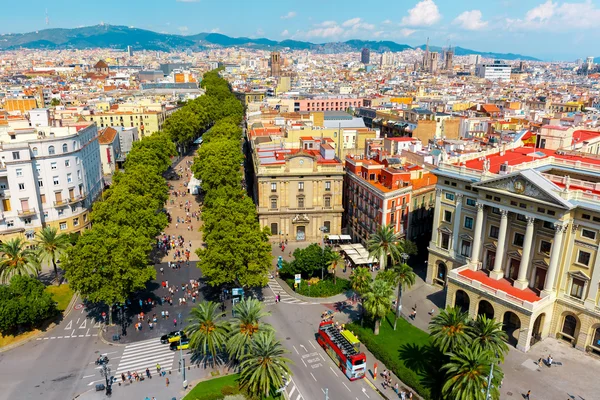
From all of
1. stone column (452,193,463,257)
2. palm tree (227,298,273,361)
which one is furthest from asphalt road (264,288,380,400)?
stone column (452,193,463,257)

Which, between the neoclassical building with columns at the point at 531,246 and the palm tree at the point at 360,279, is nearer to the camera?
the neoclassical building with columns at the point at 531,246

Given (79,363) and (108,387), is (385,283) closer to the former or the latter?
(108,387)

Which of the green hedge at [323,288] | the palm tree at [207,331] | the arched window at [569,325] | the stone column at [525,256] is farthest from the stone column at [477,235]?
the palm tree at [207,331]

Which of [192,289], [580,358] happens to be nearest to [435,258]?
[580,358]

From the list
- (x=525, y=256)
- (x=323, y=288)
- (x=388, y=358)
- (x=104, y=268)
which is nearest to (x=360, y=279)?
(x=388, y=358)

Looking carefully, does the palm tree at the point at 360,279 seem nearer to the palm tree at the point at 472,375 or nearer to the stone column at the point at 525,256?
the palm tree at the point at 472,375

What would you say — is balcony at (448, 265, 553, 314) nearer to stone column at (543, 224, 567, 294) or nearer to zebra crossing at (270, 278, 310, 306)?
stone column at (543, 224, 567, 294)
